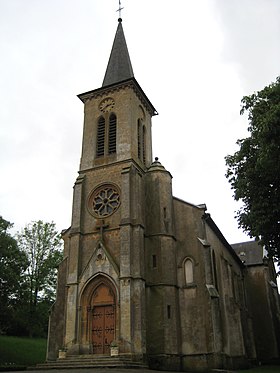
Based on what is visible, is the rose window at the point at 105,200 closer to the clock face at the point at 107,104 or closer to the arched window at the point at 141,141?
the arched window at the point at 141,141

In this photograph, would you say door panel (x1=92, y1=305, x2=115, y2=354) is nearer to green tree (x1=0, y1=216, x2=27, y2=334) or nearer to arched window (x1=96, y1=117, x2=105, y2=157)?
green tree (x1=0, y1=216, x2=27, y2=334)

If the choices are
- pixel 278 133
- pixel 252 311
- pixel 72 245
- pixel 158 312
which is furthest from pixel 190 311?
pixel 252 311

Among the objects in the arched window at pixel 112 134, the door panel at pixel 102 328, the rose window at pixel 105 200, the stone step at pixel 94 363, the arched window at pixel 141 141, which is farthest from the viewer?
the arched window at pixel 141 141

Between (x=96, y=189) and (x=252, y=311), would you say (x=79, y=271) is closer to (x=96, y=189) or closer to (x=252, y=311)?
(x=96, y=189)

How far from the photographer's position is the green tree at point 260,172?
728 inches

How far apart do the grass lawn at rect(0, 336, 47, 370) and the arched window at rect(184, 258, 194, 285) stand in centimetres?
1423

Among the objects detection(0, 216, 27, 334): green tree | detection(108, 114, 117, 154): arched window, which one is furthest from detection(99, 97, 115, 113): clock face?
detection(0, 216, 27, 334): green tree

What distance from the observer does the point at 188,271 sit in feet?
89.4

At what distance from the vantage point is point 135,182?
94.5ft

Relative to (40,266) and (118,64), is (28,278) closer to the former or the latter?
(40,266)

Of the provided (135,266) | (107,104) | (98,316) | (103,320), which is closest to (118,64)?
(107,104)

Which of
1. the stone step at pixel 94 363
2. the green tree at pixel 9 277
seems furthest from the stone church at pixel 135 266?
the green tree at pixel 9 277

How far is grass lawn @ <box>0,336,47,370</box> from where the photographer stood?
3111 centimetres

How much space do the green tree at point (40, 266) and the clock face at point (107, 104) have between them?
16720mm
